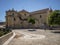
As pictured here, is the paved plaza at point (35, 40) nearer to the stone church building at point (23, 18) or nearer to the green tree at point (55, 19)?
the green tree at point (55, 19)

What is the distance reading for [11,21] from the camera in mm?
86500

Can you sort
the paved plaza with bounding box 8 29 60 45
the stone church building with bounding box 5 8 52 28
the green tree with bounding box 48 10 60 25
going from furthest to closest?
the stone church building with bounding box 5 8 52 28, the green tree with bounding box 48 10 60 25, the paved plaza with bounding box 8 29 60 45

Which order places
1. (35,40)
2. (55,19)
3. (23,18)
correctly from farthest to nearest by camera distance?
1. (23,18)
2. (55,19)
3. (35,40)

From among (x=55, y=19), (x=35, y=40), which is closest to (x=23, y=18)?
(x=55, y=19)

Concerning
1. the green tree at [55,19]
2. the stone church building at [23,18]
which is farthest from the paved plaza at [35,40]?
the stone church building at [23,18]

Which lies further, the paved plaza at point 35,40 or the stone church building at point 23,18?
the stone church building at point 23,18

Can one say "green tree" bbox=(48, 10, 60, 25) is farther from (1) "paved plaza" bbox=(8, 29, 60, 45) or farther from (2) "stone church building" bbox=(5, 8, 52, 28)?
(2) "stone church building" bbox=(5, 8, 52, 28)

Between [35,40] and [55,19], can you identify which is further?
[55,19]

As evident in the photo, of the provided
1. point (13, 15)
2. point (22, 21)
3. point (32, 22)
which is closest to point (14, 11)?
point (13, 15)

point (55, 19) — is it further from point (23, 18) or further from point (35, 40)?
point (23, 18)

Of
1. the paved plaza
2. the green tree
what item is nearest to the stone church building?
the green tree

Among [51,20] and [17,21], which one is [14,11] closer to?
[17,21]

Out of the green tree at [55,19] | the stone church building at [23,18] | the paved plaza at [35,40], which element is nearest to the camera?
the paved plaza at [35,40]

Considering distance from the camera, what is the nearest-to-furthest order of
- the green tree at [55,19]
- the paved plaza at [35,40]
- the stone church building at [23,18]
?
the paved plaza at [35,40] < the green tree at [55,19] < the stone church building at [23,18]
